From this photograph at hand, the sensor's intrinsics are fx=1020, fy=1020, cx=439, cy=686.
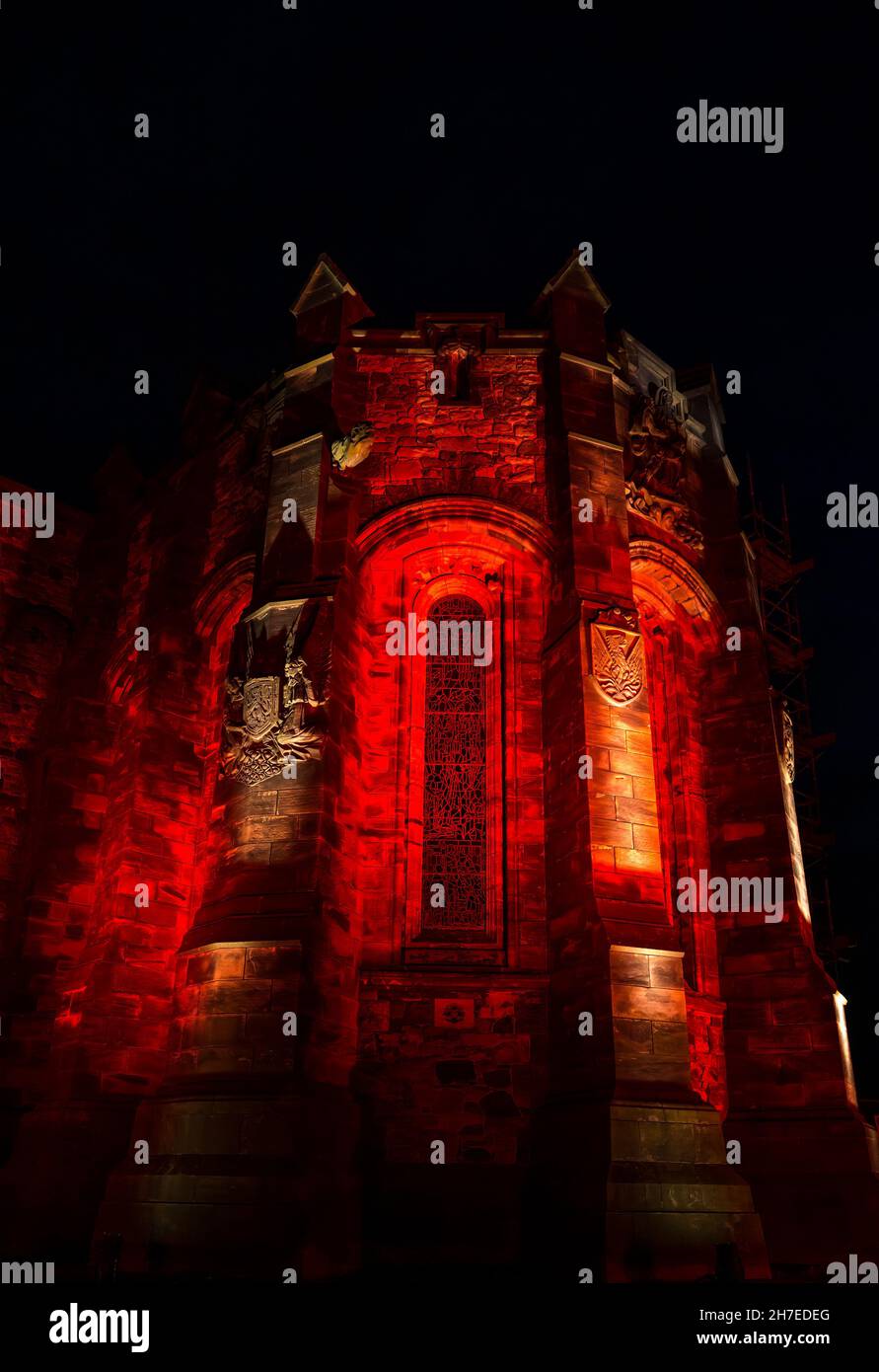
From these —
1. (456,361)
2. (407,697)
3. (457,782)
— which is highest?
(456,361)

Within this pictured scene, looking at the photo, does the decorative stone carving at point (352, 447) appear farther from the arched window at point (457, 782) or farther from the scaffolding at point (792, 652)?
the scaffolding at point (792, 652)

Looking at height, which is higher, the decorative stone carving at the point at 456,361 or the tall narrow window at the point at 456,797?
the decorative stone carving at the point at 456,361

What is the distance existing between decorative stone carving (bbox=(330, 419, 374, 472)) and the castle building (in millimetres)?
70

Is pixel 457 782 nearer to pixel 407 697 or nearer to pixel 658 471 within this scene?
pixel 407 697

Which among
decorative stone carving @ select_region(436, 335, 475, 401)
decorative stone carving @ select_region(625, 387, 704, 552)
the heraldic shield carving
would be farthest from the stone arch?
decorative stone carving @ select_region(625, 387, 704, 552)

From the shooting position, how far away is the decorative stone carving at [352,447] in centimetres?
1182

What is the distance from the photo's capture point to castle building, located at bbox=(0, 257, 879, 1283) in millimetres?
8539

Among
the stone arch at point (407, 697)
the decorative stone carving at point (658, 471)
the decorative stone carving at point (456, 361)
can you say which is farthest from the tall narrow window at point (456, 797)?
the decorative stone carving at point (456, 361)

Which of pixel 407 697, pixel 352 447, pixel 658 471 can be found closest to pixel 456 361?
pixel 352 447

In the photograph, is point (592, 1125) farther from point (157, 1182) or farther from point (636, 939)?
point (157, 1182)

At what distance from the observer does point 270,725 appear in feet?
33.2

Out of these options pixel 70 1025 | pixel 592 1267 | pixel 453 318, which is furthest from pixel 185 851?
pixel 453 318

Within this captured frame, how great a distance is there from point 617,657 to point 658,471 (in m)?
4.11

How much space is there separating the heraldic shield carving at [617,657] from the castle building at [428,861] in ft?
0.11
